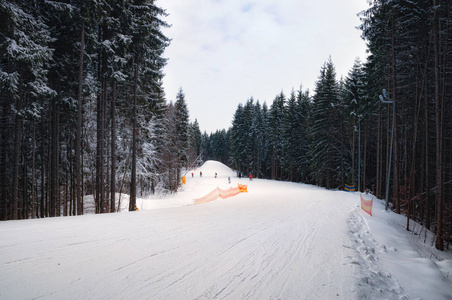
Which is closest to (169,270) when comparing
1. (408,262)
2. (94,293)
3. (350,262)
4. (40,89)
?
(94,293)

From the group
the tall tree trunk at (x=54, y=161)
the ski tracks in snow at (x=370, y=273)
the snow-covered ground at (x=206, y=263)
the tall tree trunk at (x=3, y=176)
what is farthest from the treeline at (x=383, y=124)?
the tall tree trunk at (x=3, y=176)

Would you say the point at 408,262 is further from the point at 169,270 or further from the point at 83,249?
the point at 83,249

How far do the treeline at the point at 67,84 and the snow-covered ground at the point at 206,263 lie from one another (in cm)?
623

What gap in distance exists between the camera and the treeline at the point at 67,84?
10.1 m

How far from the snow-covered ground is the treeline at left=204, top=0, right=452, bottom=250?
584cm

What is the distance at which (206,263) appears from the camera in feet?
15.9

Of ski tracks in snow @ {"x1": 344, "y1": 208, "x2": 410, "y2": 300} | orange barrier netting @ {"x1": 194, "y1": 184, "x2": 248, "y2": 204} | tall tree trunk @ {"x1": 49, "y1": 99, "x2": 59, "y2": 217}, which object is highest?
tall tree trunk @ {"x1": 49, "y1": 99, "x2": 59, "y2": 217}

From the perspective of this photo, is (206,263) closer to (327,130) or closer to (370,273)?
(370,273)

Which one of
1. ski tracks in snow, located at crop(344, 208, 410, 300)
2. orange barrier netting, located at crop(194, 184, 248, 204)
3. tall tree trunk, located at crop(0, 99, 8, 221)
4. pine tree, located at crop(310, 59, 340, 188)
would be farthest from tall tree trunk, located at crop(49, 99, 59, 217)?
pine tree, located at crop(310, 59, 340, 188)

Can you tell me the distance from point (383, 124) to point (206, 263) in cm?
2946

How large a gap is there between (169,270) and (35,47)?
37.9 ft

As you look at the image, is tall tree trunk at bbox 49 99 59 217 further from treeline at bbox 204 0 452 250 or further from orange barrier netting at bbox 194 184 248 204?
treeline at bbox 204 0 452 250

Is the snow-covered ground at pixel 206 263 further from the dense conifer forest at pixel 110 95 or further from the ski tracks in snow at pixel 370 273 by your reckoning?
the dense conifer forest at pixel 110 95

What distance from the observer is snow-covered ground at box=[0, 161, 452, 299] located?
3701 mm
